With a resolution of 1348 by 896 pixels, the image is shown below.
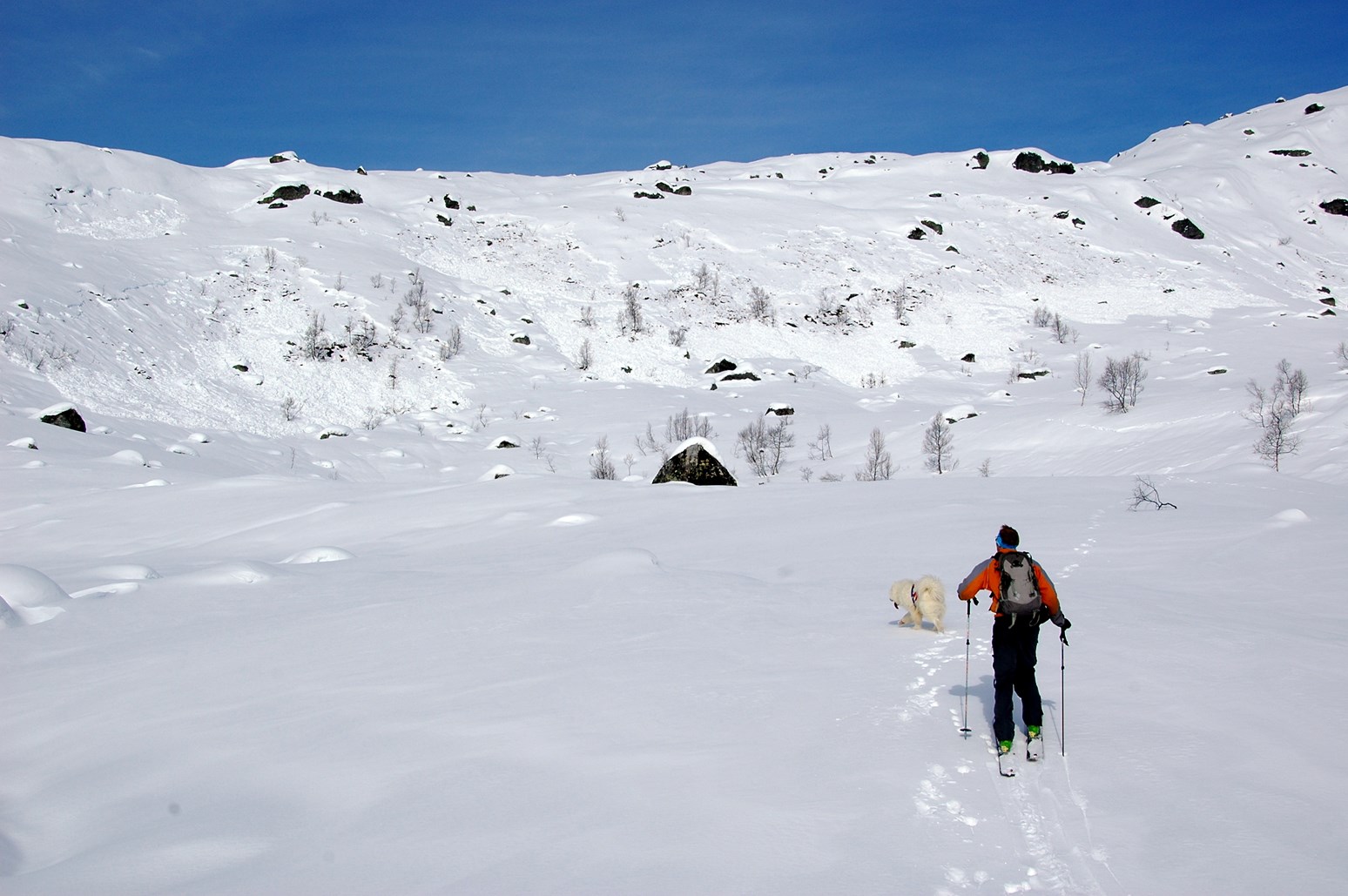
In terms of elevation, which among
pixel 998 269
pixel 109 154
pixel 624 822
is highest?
pixel 109 154

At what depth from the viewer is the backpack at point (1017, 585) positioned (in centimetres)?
487

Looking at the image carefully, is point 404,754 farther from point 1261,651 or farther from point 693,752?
point 1261,651

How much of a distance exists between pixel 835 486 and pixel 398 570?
9.98 meters

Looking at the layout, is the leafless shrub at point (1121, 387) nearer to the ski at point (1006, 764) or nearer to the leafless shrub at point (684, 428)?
the leafless shrub at point (684, 428)

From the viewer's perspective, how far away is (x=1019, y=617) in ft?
16.0

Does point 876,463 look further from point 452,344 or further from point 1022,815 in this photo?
point 1022,815

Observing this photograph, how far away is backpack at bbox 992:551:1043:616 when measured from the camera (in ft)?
16.0

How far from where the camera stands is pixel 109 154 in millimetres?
46062

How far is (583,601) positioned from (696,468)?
11.9 m

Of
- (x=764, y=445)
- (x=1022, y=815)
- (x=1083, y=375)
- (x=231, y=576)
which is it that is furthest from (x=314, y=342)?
(x=1022, y=815)

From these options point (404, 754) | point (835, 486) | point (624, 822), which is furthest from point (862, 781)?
point (835, 486)

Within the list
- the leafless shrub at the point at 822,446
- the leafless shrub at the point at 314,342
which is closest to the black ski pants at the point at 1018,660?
the leafless shrub at the point at 822,446

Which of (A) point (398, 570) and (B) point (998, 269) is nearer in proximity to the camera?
(A) point (398, 570)

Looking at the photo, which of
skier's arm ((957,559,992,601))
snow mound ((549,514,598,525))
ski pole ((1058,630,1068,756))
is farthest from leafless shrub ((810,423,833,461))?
skier's arm ((957,559,992,601))
